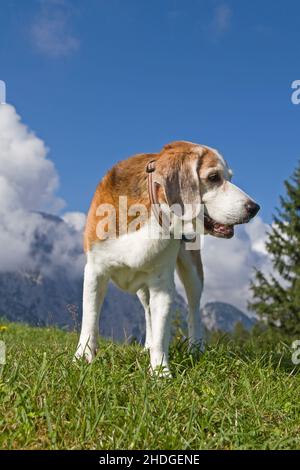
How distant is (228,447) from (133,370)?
1.71m

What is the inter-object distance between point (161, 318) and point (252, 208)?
4.45 ft

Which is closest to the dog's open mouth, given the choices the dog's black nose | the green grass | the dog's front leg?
the dog's black nose

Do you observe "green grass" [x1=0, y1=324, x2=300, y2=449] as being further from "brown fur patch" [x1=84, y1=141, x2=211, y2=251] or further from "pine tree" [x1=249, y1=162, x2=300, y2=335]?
"pine tree" [x1=249, y1=162, x2=300, y2=335]

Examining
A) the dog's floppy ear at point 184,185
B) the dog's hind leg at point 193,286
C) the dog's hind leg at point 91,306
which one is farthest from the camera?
the dog's hind leg at point 193,286

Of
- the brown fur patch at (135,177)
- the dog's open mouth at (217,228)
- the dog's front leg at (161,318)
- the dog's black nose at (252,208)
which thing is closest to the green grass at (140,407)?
the dog's front leg at (161,318)

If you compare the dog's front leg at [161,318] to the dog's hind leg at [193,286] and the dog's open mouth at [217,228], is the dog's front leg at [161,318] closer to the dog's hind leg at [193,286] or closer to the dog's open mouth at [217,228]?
the dog's open mouth at [217,228]

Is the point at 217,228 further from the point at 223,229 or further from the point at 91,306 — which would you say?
the point at 91,306

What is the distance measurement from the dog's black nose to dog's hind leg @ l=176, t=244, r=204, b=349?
1.54m

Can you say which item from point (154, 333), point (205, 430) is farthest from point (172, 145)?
Result: point (205, 430)

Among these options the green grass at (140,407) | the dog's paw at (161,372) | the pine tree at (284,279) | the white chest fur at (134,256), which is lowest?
the green grass at (140,407)

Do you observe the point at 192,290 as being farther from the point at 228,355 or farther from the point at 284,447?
the point at 284,447

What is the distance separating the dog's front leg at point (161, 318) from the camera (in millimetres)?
5281

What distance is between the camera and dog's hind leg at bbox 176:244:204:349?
691 cm

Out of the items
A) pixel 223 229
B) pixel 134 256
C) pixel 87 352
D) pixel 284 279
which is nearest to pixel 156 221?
pixel 134 256
